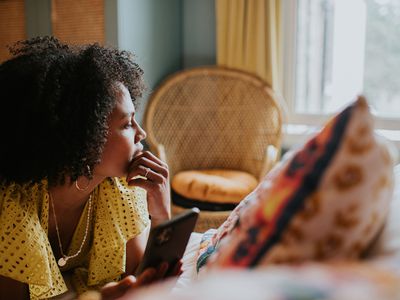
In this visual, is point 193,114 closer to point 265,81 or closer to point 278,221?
point 265,81

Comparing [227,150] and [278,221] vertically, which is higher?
[278,221]

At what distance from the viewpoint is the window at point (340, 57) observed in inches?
111

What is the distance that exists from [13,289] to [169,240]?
1.83 ft

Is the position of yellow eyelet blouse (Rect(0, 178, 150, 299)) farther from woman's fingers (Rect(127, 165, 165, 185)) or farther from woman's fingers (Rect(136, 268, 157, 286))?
woman's fingers (Rect(136, 268, 157, 286))

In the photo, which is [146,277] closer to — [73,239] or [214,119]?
[73,239]

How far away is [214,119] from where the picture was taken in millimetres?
2891

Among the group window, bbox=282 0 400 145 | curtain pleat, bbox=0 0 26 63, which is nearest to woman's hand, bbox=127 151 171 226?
window, bbox=282 0 400 145

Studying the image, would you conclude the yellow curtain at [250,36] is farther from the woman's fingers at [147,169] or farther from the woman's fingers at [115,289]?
the woman's fingers at [115,289]

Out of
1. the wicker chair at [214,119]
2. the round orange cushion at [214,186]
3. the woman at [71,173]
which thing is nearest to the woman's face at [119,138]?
the woman at [71,173]

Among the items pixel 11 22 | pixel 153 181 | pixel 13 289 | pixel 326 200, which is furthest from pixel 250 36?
pixel 326 200

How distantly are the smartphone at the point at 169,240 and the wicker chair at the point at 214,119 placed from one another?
1.90 meters

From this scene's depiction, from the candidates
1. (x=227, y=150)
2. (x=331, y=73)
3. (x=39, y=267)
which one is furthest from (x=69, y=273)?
(x=331, y=73)

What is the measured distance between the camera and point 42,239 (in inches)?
45.2

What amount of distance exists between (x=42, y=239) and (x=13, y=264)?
3.2 inches
